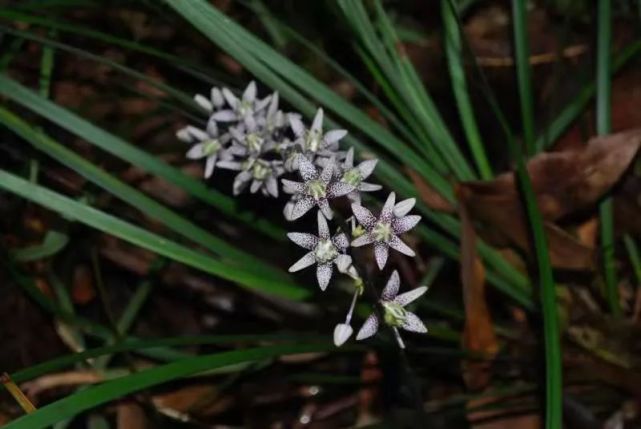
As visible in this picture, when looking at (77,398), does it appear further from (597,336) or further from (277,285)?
(597,336)

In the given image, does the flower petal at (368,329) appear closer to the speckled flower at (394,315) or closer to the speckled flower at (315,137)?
the speckled flower at (394,315)

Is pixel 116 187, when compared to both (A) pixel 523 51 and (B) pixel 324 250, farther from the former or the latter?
(A) pixel 523 51

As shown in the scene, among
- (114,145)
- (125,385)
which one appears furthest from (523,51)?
(125,385)

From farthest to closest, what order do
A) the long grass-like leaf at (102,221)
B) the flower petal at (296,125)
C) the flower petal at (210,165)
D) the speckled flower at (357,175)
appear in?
1. the flower petal at (210,165)
2. the long grass-like leaf at (102,221)
3. the flower petal at (296,125)
4. the speckled flower at (357,175)

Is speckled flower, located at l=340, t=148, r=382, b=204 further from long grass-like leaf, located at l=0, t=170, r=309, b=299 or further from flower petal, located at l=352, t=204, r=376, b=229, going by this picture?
long grass-like leaf, located at l=0, t=170, r=309, b=299

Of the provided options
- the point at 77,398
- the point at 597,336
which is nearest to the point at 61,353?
the point at 77,398

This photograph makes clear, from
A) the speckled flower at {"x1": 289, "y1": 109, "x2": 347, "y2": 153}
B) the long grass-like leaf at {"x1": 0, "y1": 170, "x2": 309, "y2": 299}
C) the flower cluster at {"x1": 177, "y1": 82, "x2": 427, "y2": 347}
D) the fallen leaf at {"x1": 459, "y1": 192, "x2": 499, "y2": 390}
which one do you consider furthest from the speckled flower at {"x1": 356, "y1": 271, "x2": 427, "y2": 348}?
the fallen leaf at {"x1": 459, "y1": 192, "x2": 499, "y2": 390}

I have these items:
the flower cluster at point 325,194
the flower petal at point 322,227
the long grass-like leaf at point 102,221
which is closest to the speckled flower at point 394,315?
the flower cluster at point 325,194
